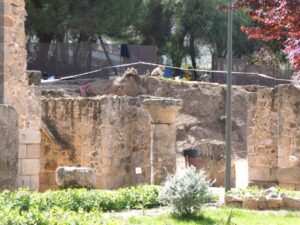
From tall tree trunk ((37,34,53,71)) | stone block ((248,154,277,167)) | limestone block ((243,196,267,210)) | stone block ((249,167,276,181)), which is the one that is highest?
tall tree trunk ((37,34,53,71))

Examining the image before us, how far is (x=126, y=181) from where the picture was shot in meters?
17.3

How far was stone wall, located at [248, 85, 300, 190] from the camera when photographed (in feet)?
53.9

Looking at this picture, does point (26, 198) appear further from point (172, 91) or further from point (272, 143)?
point (172, 91)

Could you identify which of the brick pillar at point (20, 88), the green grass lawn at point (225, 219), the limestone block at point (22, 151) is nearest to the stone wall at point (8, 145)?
the green grass lawn at point (225, 219)

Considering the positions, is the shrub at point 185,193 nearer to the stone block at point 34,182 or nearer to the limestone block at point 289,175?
the stone block at point 34,182

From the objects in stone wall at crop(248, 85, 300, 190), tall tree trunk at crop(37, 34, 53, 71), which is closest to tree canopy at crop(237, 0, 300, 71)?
stone wall at crop(248, 85, 300, 190)

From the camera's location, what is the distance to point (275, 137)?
16750mm

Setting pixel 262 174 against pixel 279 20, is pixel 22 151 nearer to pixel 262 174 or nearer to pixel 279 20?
pixel 262 174

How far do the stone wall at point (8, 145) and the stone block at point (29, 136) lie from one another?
6.06 meters

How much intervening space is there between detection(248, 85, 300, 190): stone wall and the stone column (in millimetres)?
2459

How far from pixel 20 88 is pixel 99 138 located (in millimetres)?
3019

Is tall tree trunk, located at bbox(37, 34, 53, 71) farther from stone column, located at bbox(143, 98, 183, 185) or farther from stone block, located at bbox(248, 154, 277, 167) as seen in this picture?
stone column, located at bbox(143, 98, 183, 185)

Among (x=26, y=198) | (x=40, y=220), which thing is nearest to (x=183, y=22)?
(x=26, y=198)

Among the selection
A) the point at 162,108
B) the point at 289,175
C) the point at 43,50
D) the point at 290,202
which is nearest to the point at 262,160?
the point at 289,175
